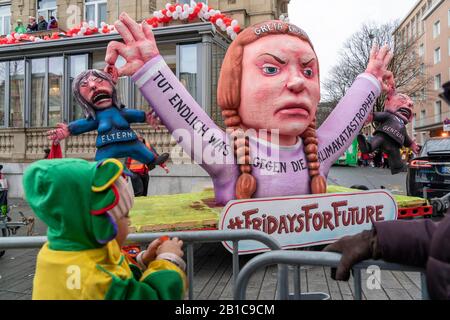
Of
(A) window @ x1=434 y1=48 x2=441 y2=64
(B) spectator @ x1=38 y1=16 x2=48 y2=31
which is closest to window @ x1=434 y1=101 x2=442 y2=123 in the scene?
(A) window @ x1=434 y1=48 x2=441 y2=64

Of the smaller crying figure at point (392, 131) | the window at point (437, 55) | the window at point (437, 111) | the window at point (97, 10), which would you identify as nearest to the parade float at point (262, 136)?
the smaller crying figure at point (392, 131)

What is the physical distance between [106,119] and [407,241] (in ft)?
11.3

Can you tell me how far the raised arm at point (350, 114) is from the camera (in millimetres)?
4539

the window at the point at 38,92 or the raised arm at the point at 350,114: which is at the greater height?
the window at the point at 38,92

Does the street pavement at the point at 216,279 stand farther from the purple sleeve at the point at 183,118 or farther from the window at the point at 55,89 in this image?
the window at the point at 55,89

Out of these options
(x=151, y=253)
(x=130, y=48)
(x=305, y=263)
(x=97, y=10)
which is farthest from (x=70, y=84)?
(x=305, y=263)

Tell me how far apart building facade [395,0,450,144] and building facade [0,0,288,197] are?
2539 cm

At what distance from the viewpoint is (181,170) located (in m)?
9.27

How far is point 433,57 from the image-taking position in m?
35.3

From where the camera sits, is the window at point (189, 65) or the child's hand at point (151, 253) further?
the window at point (189, 65)

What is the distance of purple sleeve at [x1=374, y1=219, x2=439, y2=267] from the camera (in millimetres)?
1314

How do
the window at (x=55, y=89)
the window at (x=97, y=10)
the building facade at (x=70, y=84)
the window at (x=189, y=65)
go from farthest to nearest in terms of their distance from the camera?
the window at (x=97, y=10)
the window at (x=55, y=89)
the window at (x=189, y=65)
the building facade at (x=70, y=84)

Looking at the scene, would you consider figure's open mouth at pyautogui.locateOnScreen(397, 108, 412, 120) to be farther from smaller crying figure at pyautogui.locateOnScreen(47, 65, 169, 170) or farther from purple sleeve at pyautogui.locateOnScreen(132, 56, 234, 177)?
smaller crying figure at pyautogui.locateOnScreen(47, 65, 169, 170)

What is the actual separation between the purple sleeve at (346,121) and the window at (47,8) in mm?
14105
